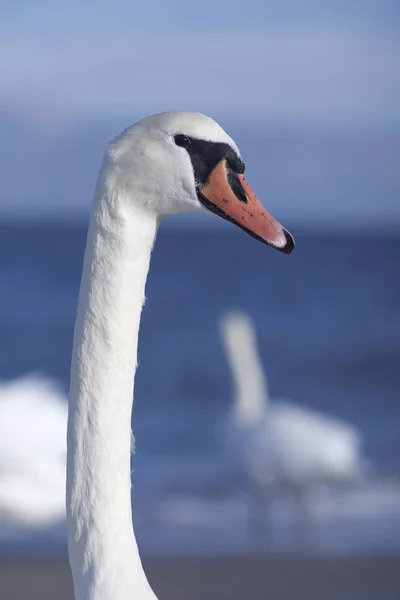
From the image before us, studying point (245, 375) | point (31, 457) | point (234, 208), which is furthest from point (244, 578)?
point (234, 208)

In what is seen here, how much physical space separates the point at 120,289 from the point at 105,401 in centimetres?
23

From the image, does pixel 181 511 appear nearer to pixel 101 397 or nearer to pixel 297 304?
pixel 101 397

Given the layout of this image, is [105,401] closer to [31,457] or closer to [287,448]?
[31,457]

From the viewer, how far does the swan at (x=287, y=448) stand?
845cm

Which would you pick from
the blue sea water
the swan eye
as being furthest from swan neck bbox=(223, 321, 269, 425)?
the swan eye

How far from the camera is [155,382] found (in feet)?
55.5

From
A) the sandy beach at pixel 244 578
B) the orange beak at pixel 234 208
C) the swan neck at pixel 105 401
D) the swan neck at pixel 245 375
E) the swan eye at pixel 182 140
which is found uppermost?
the swan neck at pixel 245 375

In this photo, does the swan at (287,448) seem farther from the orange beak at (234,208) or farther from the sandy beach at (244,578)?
the orange beak at (234,208)

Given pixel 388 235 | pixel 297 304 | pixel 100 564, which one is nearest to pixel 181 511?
pixel 100 564

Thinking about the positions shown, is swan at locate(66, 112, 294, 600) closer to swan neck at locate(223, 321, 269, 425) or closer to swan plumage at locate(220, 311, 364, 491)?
swan plumage at locate(220, 311, 364, 491)

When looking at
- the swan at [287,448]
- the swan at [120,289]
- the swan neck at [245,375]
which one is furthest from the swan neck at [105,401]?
the swan neck at [245,375]

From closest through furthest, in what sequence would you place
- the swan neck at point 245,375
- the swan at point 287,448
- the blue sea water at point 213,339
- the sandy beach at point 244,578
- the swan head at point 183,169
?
the swan head at point 183,169 → the sandy beach at point 244,578 → the swan at point 287,448 → the swan neck at point 245,375 → the blue sea water at point 213,339

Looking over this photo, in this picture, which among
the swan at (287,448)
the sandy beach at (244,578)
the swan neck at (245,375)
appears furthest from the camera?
the swan neck at (245,375)

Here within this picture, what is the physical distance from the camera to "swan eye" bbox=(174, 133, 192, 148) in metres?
2.56
